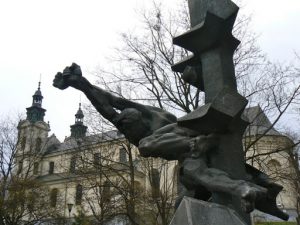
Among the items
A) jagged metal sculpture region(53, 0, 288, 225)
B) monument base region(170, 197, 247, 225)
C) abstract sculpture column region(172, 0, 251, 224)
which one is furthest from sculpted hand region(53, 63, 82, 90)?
monument base region(170, 197, 247, 225)

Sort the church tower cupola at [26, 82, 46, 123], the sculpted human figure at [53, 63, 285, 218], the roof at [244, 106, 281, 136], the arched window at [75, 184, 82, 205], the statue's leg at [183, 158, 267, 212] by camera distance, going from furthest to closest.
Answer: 1. the church tower cupola at [26, 82, 46, 123]
2. the arched window at [75, 184, 82, 205]
3. the roof at [244, 106, 281, 136]
4. the sculpted human figure at [53, 63, 285, 218]
5. the statue's leg at [183, 158, 267, 212]

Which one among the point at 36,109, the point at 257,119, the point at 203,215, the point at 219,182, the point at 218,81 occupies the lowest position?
the point at 203,215

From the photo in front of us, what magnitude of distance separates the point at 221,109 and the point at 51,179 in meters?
60.3

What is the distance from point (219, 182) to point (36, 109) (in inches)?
2983

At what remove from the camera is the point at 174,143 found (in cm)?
397

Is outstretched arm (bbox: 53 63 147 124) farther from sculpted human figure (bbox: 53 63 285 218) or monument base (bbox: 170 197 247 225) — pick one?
monument base (bbox: 170 197 247 225)

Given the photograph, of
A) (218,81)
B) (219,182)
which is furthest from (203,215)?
(218,81)

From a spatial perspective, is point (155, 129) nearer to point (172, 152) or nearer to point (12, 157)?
point (172, 152)

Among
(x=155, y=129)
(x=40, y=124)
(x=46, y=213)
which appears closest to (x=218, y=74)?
(x=155, y=129)

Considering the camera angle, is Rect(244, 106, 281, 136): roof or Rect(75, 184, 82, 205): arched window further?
Rect(75, 184, 82, 205): arched window

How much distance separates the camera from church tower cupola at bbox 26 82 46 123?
7506 centimetres

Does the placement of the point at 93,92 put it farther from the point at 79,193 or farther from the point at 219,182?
the point at 79,193

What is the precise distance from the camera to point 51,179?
6116 centimetres

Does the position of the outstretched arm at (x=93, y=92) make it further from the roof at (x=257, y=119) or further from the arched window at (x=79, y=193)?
the arched window at (x=79, y=193)
